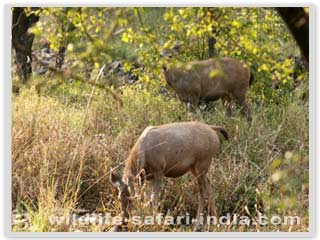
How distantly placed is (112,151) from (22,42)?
5.24ft

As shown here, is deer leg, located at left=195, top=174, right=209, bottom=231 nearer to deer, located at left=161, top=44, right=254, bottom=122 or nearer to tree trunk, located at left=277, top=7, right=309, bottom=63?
deer, located at left=161, top=44, right=254, bottom=122

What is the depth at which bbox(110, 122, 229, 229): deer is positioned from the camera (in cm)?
631

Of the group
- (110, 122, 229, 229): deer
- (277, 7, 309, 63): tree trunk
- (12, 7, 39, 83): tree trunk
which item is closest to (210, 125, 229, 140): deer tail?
(110, 122, 229, 229): deer

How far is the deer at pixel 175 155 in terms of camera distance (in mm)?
6312

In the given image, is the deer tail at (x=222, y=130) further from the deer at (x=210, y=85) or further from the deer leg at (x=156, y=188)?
the deer at (x=210, y=85)

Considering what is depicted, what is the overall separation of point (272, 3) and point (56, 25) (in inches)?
65.0

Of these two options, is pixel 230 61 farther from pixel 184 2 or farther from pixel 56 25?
pixel 56 25

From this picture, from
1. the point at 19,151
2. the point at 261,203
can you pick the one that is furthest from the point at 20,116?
the point at 261,203

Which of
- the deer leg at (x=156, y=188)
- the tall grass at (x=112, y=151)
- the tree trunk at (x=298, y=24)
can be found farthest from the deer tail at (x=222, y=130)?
the tree trunk at (x=298, y=24)

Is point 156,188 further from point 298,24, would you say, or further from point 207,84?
point 298,24

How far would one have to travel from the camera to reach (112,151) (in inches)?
283

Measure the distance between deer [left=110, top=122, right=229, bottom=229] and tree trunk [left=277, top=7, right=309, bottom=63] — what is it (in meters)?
2.59

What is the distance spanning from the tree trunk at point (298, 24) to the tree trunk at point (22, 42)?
369 centimetres

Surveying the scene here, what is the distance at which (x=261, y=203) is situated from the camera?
21.7ft
